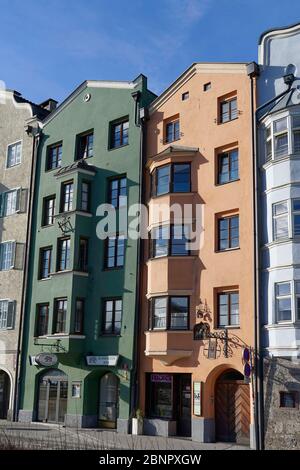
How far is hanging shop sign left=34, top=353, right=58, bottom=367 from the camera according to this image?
28.2m

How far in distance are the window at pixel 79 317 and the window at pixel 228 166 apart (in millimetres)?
9514

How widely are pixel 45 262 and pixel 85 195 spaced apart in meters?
4.54

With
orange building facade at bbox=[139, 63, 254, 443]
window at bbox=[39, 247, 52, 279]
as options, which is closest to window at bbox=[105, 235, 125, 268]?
orange building facade at bbox=[139, 63, 254, 443]

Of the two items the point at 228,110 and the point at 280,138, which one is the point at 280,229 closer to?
the point at 280,138

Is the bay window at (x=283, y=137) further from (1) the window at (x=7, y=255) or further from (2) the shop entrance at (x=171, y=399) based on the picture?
(1) the window at (x=7, y=255)

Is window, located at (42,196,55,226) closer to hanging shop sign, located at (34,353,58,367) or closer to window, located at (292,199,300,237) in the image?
hanging shop sign, located at (34,353,58,367)

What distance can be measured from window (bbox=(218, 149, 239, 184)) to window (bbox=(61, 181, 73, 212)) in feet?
29.0

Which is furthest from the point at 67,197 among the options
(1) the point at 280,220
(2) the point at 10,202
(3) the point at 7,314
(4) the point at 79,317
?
(1) the point at 280,220

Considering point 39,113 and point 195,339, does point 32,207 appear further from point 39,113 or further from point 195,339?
point 195,339

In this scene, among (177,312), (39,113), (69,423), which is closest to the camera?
(177,312)

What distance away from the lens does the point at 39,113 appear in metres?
35.9
